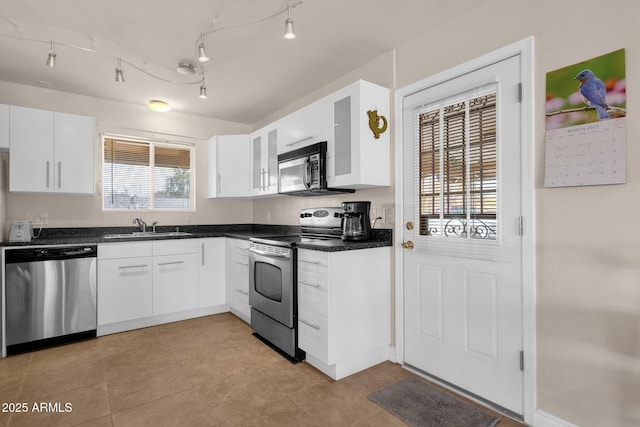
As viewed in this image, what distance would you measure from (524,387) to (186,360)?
2443mm

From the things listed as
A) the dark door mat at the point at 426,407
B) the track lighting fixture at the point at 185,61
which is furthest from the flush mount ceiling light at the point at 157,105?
the dark door mat at the point at 426,407

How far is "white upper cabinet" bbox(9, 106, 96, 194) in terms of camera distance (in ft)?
10.2

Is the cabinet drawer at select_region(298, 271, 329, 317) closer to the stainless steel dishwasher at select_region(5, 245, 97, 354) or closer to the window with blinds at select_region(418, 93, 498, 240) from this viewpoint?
the window with blinds at select_region(418, 93, 498, 240)

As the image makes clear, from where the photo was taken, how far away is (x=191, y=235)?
12.5 ft

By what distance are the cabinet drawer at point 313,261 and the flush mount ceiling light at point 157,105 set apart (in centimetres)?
266

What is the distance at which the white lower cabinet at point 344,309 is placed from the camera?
2.35 meters

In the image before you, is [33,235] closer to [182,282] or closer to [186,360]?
[182,282]

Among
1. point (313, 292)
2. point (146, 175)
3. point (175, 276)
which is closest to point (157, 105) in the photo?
point (146, 175)

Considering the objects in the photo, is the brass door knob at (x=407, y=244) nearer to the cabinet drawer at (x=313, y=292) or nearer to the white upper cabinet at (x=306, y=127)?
the cabinet drawer at (x=313, y=292)

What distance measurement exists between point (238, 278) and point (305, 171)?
1556mm

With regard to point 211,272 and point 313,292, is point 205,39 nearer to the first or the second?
point 313,292

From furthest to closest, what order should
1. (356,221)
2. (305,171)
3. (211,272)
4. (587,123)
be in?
(211,272) < (305,171) < (356,221) < (587,123)

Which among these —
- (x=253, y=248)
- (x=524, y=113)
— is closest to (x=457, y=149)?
(x=524, y=113)

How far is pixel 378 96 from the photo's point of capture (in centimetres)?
264
